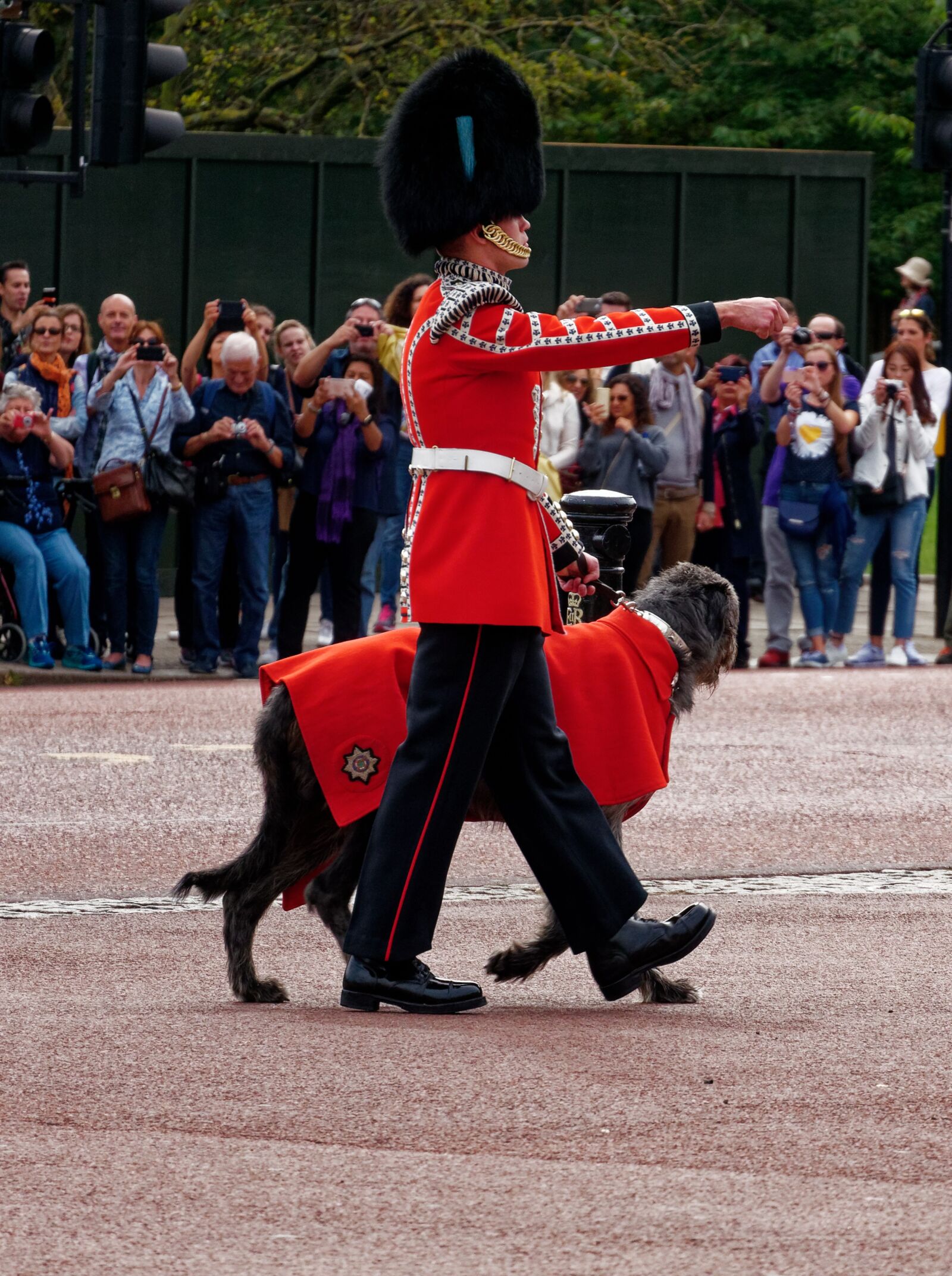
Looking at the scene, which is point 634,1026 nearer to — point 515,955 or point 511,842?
point 515,955

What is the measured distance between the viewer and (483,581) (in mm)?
5707

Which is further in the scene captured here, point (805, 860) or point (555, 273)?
point (555, 273)

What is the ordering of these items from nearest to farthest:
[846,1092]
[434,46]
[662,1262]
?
[662,1262] < [846,1092] < [434,46]

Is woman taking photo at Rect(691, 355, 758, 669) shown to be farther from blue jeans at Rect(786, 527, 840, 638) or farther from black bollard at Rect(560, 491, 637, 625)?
black bollard at Rect(560, 491, 637, 625)

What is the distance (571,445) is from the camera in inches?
562

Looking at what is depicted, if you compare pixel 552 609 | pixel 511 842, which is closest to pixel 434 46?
pixel 511 842

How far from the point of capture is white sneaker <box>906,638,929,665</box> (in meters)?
15.6

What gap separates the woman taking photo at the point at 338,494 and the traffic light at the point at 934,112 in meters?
4.30

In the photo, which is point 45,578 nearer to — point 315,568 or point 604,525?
point 315,568

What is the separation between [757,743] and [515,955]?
210 inches

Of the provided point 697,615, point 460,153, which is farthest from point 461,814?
point 460,153

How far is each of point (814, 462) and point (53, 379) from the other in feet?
15.2

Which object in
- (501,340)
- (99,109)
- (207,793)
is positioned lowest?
(207,793)

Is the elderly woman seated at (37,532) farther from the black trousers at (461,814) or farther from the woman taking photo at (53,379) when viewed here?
the black trousers at (461,814)
